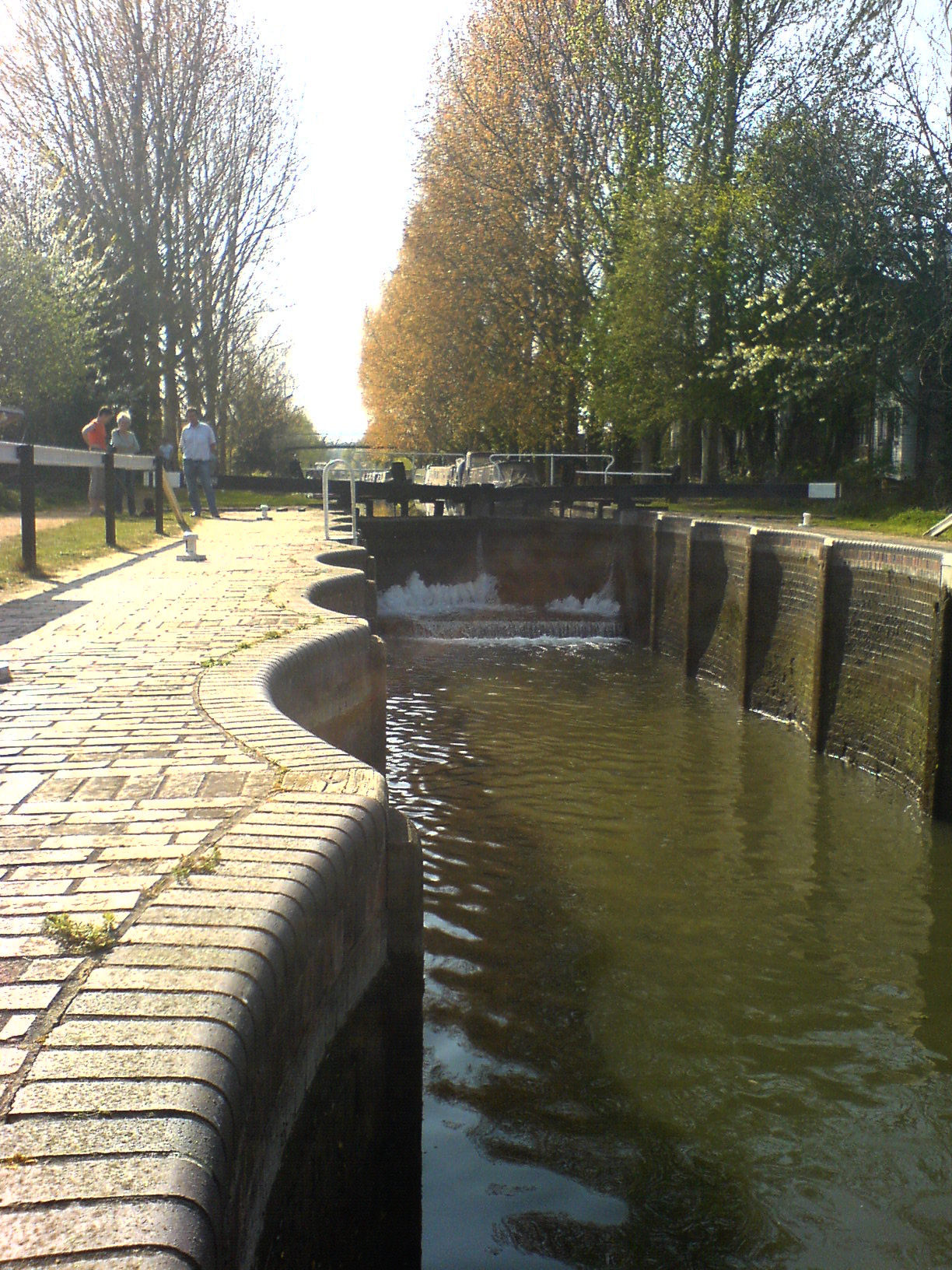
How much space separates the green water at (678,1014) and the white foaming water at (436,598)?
30.4ft

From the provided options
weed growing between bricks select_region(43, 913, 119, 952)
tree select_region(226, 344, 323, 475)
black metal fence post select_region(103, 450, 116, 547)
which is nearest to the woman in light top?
black metal fence post select_region(103, 450, 116, 547)

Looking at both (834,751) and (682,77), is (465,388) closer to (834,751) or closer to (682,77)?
(682,77)

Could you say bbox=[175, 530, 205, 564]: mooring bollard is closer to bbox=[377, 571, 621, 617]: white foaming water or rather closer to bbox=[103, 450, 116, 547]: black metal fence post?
bbox=[103, 450, 116, 547]: black metal fence post

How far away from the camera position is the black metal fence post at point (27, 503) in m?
9.66

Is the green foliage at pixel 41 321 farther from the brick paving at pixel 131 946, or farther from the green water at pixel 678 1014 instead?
the brick paving at pixel 131 946

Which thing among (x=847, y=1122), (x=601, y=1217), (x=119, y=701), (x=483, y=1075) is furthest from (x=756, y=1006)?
(x=119, y=701)

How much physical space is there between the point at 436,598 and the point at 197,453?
4357mm

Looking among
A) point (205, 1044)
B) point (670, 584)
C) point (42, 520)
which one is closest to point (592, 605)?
point (670, 584)

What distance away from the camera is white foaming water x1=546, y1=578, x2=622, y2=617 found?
64.2 feet

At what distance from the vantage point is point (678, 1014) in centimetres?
542

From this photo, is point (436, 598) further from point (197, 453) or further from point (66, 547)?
point (66, 547)

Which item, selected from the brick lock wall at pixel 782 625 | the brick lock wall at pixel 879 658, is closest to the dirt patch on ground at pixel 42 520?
the brick lock wall at pixel 782 625

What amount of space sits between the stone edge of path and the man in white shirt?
14.5 meters

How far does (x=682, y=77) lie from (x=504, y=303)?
650 centimetres
